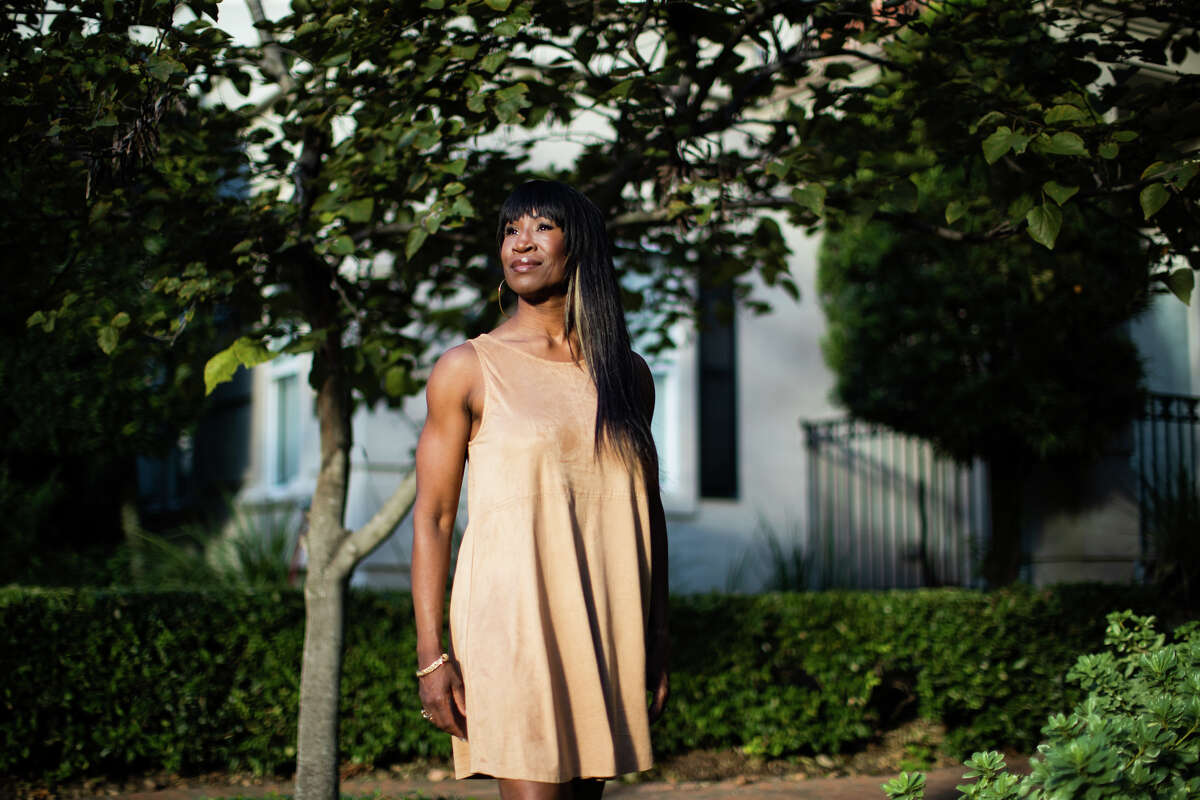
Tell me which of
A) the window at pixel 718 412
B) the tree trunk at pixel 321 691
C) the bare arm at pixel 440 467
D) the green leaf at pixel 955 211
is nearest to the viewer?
the bare arm at pixel 440 467

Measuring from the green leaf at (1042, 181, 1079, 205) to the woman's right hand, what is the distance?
8.45ft

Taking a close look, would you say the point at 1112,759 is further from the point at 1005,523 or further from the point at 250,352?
the point at 1005,523

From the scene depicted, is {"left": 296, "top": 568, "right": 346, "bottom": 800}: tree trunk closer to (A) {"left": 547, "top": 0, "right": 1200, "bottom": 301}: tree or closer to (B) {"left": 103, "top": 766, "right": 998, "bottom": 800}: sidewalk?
(B) {"left": 103, "top": 766, "right": 998, "bottom": 800}: sidewalk

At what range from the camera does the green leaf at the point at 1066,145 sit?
3.92 m

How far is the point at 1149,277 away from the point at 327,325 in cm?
349

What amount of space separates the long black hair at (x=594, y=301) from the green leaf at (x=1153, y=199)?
1.92 meters

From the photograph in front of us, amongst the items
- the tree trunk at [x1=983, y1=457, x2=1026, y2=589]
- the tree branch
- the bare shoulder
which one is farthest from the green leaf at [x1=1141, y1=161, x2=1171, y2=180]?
the tree trunk at [x1=983, y1=457, x2=1026, y2=589]

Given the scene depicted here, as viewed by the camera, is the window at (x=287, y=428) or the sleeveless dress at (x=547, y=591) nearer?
the sleeveless dress at (x=547, y=591)

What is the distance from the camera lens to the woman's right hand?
2.85 metres

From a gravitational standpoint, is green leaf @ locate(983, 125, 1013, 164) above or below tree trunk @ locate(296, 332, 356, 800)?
above

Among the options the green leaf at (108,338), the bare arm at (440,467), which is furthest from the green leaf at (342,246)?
the bare arm at (440,467)

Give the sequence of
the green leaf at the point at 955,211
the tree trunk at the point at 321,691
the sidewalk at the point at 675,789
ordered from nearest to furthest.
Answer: the green leaf at the point at 955,211
the tree trunk at the point at 321,691
the sidewalk at the point at 675,789

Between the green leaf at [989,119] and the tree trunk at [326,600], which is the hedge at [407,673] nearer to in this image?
the tree trunk at [326,600]

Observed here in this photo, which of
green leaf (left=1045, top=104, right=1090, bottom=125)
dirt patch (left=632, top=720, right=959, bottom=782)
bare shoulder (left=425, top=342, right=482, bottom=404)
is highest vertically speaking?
green leaf (left=1045, top=104, right=1090, bottom=125)
